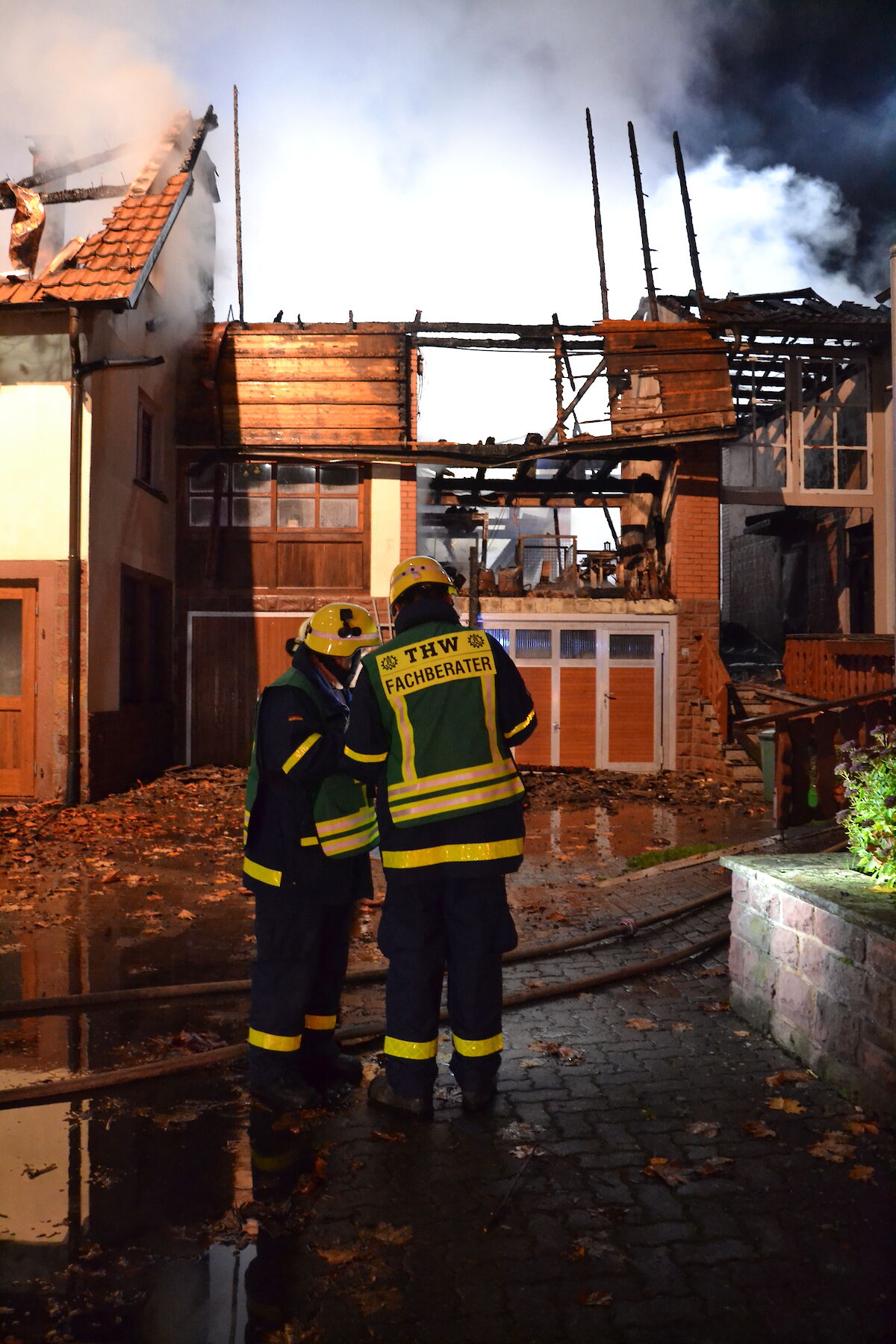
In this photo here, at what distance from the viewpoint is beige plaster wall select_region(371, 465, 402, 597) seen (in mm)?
15555

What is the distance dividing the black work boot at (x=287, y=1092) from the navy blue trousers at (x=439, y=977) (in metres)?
0.33

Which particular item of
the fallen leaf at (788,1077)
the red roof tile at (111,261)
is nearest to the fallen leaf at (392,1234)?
the fallen leaf at (788,1077)

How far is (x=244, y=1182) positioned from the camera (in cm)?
312

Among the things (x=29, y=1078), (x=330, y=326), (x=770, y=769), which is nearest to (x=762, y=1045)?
(x=29, y=1078)

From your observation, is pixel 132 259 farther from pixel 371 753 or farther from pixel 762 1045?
pixel 762 1045

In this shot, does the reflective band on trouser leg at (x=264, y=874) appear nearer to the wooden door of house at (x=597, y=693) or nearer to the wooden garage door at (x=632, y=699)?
the wooden door of house at (x=597, y=693)

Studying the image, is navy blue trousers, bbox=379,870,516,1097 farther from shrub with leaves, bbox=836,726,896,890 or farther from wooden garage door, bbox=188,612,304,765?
wooden garage door, bbox=188,612,304,765

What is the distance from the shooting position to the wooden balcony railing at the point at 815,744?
693 cm

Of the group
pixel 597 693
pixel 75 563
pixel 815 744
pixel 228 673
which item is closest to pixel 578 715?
pixel 597 693

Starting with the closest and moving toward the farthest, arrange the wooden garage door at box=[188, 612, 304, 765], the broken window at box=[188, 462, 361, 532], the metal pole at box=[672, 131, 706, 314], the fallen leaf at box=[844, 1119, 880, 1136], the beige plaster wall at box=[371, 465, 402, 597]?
the fallen leaf at box=[844, 1119, 880, 1136] → the wooden garage door at box=[188, 612, 304, 765] → the beige plaster wall at box=[371, 465, 402, 597] → the broken window at box=[188, 462, 361, 532] → the metal pole at box=[672, 131, 706, 314]

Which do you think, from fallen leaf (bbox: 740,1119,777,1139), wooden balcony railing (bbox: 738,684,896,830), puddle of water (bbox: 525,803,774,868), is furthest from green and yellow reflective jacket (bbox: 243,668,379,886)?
puddle of water (bbox: 525,803,774,868)

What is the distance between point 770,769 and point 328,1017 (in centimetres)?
903

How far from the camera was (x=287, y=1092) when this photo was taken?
369 centimetres

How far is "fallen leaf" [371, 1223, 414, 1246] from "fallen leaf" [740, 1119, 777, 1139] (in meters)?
1.35
